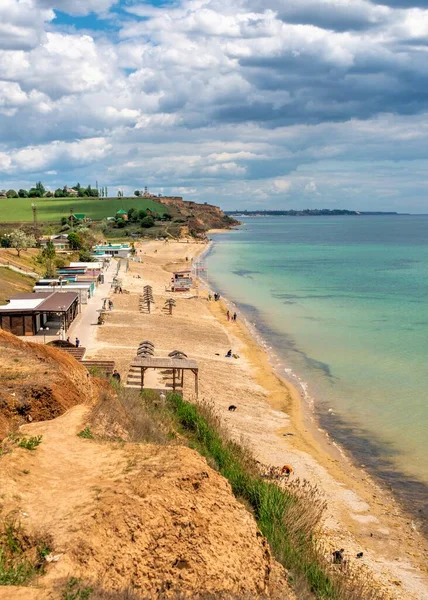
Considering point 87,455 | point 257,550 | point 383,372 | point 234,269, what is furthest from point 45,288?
point 234,269

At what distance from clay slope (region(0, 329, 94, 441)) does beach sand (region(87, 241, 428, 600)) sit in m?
5.03

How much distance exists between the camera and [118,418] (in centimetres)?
1479

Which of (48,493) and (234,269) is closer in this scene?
(48,493)

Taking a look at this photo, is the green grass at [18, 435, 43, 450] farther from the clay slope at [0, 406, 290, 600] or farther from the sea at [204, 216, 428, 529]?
the sea at [204, 216, 428, 529]

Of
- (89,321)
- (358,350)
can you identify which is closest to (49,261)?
(89,321)

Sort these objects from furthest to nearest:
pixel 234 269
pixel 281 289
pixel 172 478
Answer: pixel 234 269
pixel 281 289
pixel 172 478

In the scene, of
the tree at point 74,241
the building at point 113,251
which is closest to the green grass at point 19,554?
the building at point 113,251

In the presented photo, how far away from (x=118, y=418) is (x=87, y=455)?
3036 mm

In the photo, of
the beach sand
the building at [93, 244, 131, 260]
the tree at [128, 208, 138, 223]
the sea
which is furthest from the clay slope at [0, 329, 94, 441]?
the tree at [128, 208, 138, 223]

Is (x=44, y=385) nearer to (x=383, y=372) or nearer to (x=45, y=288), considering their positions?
(x=383, y=372)

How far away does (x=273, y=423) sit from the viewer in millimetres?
24641

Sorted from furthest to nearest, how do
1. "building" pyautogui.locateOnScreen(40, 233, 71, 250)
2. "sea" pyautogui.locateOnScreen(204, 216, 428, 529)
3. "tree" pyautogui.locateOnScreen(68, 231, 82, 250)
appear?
1. "building" pyautogui.locateOnScreen(40, 233, 71, 250)
2. "tree" pyautogui.locateOnScreen(68, 231, 82, 250)
3. "sea" pyautogui.locateOnScreen(204, 216, 428, 529)

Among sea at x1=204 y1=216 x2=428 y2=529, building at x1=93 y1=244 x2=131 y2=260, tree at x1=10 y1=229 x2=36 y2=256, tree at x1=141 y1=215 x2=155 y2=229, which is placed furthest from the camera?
tree at x1=141 y1=215 x2=155 y2=229

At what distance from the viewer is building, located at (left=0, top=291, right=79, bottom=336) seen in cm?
3506
